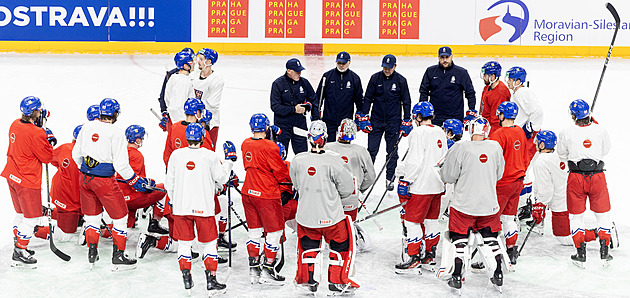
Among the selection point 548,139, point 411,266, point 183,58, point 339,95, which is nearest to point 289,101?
point 339,95

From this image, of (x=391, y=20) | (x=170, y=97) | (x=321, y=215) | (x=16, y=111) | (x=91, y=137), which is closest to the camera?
(x=321, y=215)

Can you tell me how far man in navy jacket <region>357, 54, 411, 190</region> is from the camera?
8859 millimetres

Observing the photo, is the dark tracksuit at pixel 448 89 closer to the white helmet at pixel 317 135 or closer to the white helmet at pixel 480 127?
the white helmet at pixel 480 127

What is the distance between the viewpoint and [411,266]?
6.38 metres

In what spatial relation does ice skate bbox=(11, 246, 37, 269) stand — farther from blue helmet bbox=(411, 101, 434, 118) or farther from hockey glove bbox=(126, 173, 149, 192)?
blue helmet bbox=(411, 101, 434, 118)

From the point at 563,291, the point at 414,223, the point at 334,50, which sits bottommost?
the point at 563,291

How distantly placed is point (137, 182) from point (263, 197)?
45.1 inches

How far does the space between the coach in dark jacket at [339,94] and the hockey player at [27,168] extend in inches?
143

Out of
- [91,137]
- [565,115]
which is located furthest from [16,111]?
[565,115]

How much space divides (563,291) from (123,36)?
13.2 metres

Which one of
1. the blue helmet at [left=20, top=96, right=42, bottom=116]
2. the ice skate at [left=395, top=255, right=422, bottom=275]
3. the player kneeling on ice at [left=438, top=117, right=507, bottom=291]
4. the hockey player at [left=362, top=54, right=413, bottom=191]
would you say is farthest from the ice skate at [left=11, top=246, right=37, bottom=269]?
the hockey player at [left=362, top=54, right=413, bottom=191]

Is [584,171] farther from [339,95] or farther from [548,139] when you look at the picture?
[339,95]

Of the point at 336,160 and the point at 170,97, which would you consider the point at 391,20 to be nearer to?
the point at 170,97

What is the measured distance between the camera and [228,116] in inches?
466
